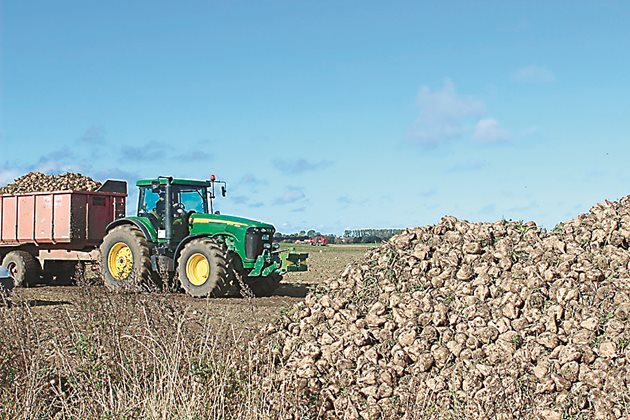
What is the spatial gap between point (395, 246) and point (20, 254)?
1336cm

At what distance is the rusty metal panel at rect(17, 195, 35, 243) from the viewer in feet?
59.6

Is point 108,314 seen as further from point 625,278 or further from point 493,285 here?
point 625,278

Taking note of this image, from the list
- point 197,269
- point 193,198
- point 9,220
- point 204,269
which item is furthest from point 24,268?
point 204,269

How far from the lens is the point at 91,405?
578cm

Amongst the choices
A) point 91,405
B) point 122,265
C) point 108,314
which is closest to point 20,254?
point 122,265

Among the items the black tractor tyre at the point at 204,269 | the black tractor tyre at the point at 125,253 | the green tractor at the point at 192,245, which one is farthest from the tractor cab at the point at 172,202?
the black tractor tyre at the point at 204,269

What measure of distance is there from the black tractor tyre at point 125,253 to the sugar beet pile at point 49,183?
3.05 metres

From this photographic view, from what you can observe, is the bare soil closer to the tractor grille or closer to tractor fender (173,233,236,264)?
tractor fender (173,233,236,264)

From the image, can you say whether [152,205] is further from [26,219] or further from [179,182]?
[26,219]

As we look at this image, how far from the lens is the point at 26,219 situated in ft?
60.1

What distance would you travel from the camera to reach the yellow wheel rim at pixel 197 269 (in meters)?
15.2

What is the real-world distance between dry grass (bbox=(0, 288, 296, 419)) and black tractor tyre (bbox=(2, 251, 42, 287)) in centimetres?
1139

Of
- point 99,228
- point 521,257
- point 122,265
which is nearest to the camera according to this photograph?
point 521,257

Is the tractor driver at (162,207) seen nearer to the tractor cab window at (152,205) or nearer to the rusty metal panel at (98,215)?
the tractor cab window at (152,205)
